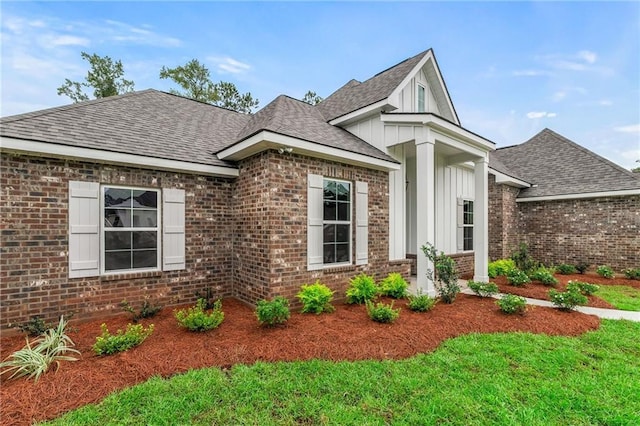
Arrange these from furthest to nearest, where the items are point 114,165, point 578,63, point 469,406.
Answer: point 578,63 < point 114,165 < point 469,406

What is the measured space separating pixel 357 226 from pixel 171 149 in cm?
450

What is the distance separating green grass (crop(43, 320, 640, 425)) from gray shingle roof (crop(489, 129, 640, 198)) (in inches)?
397

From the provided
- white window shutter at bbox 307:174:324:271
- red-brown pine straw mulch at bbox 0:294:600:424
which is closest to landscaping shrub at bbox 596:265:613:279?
red-brown pine straw mulch at bbox 0:294:600:424

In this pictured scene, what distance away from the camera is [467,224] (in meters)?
10.4

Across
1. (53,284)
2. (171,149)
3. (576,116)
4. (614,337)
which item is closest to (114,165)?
(171,149)

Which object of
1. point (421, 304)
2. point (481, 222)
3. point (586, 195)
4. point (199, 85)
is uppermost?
point (199, 85)

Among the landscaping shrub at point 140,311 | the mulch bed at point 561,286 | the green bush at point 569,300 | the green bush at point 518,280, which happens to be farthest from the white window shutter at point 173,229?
the green bush at point 518,280

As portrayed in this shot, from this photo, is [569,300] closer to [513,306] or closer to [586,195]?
[513,306]

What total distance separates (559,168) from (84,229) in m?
17.7

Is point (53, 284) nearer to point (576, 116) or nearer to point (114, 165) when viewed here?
point (114, 165)

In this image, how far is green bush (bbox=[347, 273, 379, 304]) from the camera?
19.8 ft

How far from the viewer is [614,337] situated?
4500 millimetres

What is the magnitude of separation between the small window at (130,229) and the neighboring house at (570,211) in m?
12.0

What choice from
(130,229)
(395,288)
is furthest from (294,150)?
(395,288)
